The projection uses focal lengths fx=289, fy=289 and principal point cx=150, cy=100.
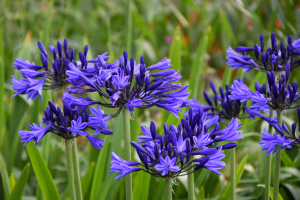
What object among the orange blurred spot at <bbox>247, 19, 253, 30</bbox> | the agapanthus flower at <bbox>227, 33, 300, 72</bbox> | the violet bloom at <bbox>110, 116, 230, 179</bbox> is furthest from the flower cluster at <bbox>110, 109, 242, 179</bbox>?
the orange blurred spot at <bbox>247, 19, 253, 30</bbox>

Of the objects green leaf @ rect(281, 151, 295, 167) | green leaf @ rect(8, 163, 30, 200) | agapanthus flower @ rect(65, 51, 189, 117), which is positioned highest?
agapanthus flower @ rect(65, 51, 189, 117)

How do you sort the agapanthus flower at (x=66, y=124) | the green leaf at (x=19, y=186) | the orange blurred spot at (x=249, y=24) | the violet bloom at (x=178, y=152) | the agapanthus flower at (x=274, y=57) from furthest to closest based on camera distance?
1. the orange blurred spot at (x=249, y=24)
2. the green leaf at (x=19, y=186)
3. the agapanthus flower at (x=274, y=57)
4. the agapanthus flower at (x=66, y=124)
5. the violet bloom at (x=178, y=152)

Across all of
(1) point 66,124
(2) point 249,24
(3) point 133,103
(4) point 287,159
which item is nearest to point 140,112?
(4) point 287,159

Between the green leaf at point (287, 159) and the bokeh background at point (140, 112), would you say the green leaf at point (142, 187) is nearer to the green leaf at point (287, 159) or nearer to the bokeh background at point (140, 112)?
the bokeh background at point (140, 112)

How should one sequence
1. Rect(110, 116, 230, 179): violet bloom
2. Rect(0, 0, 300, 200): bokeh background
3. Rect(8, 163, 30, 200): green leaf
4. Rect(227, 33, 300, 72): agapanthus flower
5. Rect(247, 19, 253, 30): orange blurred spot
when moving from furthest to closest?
1. Rect(247, 19, 253, 30): orange blurred spot
2. Rect(0, 0, 300, 200): bokeh background
3. Rect(8, 163, 30, 200): green leaf
4. Rect(227, 33, 300, 72): agapanthus flower
5. Rect(110, 116, 230, 179): violet bloom

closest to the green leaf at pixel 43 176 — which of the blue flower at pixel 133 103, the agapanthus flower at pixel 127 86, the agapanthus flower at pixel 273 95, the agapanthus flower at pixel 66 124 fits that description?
the agapanthus flower at pixel 66 124

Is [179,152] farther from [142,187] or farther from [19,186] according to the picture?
[19,186]

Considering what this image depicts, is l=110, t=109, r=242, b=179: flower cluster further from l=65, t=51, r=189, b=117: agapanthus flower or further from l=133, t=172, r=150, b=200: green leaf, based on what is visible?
l=133, t=172, r=150, b=200: green leaf

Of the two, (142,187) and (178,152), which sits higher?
(178,152)
